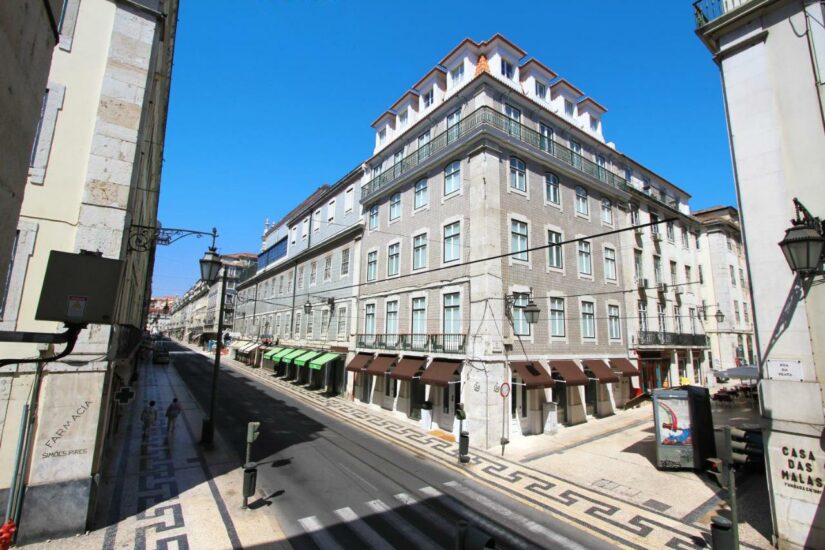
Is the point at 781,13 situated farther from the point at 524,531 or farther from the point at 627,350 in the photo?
the point at 627,350

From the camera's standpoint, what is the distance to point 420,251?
2145 cm

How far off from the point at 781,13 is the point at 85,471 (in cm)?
1935

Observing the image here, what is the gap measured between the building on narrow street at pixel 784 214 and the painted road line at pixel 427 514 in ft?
22.9

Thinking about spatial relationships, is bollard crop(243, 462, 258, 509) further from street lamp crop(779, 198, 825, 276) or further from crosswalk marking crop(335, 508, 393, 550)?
street lamp crop(779, 198, 825, 276)

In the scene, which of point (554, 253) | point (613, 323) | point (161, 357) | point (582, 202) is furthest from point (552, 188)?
point (161, 357)

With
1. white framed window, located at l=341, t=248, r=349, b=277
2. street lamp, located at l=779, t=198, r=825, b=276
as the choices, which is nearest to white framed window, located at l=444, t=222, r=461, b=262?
white framed window, located at l=341, t=248, r=349, b=277

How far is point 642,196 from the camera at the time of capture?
90.7ft

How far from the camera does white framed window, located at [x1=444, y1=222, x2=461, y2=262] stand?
750 inches

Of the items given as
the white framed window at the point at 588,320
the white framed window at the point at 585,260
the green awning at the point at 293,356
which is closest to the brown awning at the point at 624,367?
the white framed window at the point at 588,320

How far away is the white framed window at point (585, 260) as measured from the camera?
22141 mm

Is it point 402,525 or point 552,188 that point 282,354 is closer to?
point 552,188

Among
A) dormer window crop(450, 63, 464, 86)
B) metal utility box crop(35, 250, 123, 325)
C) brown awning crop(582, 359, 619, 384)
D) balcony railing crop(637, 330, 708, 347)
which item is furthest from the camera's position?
balcony railing crop(637, 330, 708, 347)

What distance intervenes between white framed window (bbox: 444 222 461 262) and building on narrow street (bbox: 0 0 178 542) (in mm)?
12868

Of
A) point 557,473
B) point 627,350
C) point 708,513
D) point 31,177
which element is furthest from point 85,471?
point 627,350
